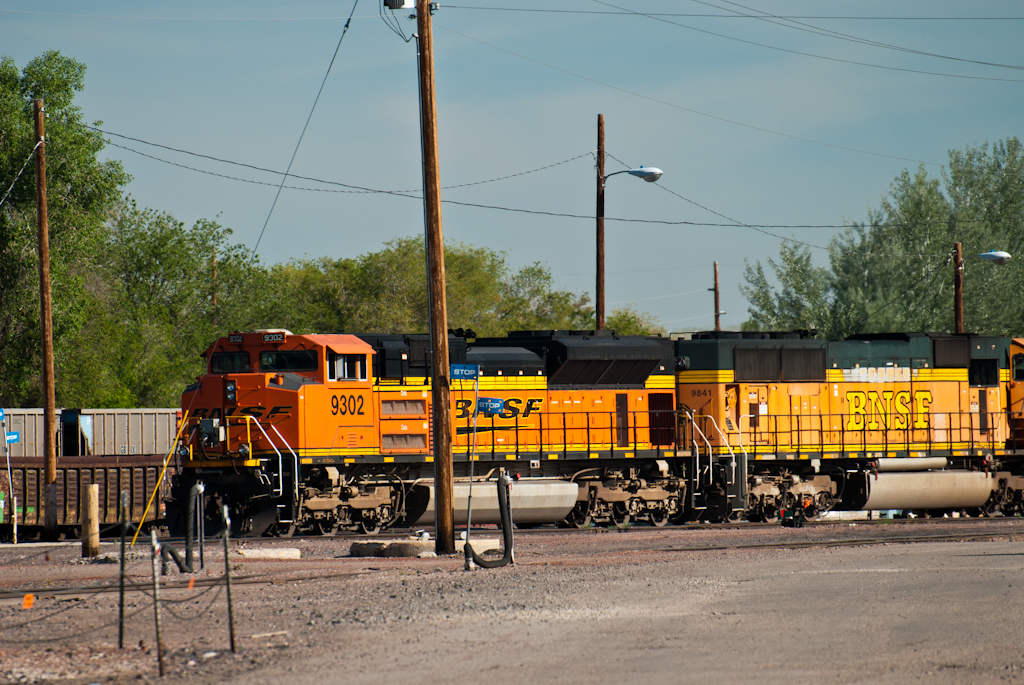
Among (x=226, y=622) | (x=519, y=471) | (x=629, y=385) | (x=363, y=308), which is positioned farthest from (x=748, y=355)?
(x=363, y=308)

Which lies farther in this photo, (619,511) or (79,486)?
(79,486)

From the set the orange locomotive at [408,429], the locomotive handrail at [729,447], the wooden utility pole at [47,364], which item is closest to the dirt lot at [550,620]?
the orange locomotive at [408,429]

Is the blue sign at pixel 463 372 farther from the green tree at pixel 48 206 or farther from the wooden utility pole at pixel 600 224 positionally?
the green tree at pixel 48 206

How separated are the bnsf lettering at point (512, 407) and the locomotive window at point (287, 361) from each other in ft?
10.2

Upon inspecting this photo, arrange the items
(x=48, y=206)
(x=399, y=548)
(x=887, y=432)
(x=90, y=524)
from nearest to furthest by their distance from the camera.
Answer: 1. (x=399, y=548)
2. (x=90, y=524)
3. (x=887, y=432)
4. (x=48, y=206)

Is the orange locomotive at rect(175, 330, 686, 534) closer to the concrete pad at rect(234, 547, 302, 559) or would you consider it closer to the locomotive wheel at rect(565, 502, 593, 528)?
the locomotive wheel at rect(565, 502, 593, 528)

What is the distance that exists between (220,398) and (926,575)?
39.2 feet

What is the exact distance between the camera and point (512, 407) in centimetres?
2172

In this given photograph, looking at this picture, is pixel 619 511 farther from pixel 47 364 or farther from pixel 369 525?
pixel 47 364

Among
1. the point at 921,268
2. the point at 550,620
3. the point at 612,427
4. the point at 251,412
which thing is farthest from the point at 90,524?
the point at 921,268

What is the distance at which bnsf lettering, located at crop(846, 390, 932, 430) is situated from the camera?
24.3m

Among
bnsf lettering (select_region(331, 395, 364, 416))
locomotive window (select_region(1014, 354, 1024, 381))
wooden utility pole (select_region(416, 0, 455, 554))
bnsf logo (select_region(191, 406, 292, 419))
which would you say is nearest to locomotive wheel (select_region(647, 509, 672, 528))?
bnsf lettering (select_region(331, 395, 364, 416))

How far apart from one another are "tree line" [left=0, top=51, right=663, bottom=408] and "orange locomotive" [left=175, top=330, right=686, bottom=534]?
56.2 feet

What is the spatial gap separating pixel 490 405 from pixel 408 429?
6.07ft
